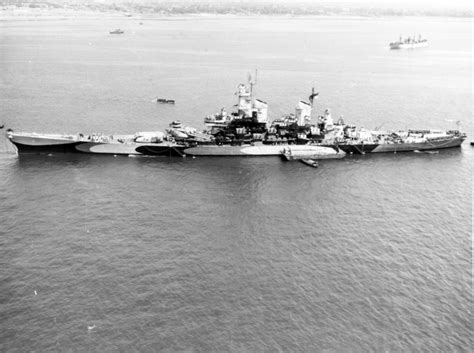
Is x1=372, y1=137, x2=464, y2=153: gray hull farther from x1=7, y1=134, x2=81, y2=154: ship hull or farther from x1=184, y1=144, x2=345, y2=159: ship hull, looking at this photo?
x1=7, y1=134, x2=81, y2=154: ship hull

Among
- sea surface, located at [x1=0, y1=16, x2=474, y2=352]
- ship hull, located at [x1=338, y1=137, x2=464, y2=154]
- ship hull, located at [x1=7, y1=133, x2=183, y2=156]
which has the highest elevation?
ship hull, located at [x1=338, y1=137, x2=464, y2=154]

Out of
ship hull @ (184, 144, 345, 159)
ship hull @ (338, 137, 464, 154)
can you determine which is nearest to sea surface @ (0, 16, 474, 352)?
ship hull @ (184, 144, 345, 159)

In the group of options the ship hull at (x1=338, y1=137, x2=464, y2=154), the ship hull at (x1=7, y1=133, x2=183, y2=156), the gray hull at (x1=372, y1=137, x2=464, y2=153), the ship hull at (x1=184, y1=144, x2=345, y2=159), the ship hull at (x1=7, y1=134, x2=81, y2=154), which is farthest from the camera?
the gray hull at (x1=372, y1=137, x2=464, y2=153)

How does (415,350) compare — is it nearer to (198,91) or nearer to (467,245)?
(467,245)

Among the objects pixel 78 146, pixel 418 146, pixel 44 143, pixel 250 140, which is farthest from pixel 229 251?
pixel 418 146

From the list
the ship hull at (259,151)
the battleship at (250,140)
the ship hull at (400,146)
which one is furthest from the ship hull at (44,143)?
the ship hull at (400,146)

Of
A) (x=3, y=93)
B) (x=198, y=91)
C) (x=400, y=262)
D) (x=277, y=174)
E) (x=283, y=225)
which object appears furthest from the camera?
(x=198, y=91)

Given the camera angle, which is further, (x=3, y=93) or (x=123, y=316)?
(x=3, y=93)

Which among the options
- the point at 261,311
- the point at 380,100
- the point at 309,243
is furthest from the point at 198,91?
the point at 261,311

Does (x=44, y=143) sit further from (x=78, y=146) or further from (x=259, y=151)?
(x=259, y=151)
